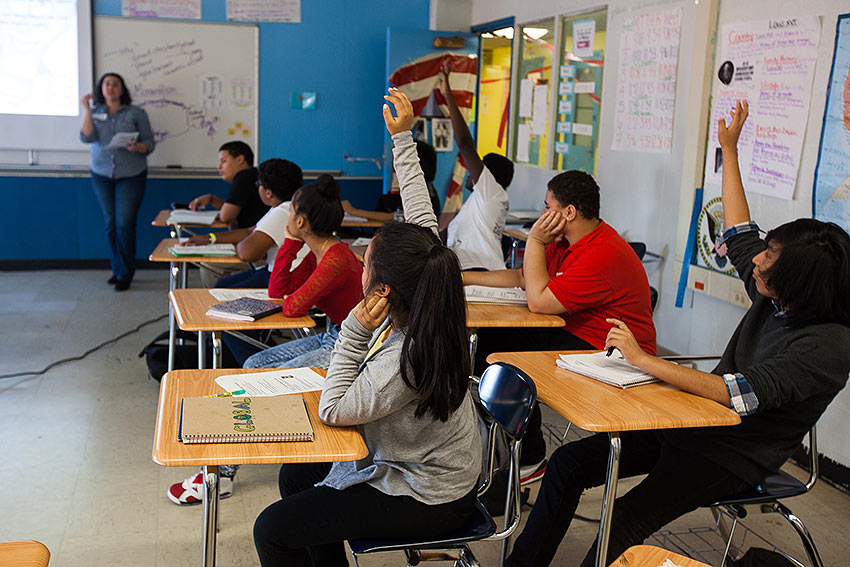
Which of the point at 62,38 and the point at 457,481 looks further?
the point at 62,38

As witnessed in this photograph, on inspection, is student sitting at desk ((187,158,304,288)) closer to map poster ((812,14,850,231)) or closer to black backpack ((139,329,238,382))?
black backpack ((139,329,238,382))

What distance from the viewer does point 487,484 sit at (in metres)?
2.17

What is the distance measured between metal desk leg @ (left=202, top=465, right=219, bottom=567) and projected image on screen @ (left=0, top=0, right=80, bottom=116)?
5669 millimetres

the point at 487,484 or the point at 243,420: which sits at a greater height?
the point at 243,420

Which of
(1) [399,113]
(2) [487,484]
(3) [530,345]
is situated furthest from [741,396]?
(3) [530,345]

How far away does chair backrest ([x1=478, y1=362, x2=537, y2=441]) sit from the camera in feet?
6.41

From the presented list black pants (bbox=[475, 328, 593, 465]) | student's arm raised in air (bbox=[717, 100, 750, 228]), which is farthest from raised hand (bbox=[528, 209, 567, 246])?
student's arm raised in air (bbox=[717, 100, 750, 228])

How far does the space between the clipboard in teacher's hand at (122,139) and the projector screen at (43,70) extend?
56cm

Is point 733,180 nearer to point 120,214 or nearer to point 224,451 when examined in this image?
point 224,451

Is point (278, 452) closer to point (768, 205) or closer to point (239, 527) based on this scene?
point (239, 527)

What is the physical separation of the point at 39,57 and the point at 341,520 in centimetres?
598

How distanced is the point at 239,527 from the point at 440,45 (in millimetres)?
4945

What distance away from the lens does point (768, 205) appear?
3.50 meters

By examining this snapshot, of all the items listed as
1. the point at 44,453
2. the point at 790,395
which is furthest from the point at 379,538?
the point at 44,453
